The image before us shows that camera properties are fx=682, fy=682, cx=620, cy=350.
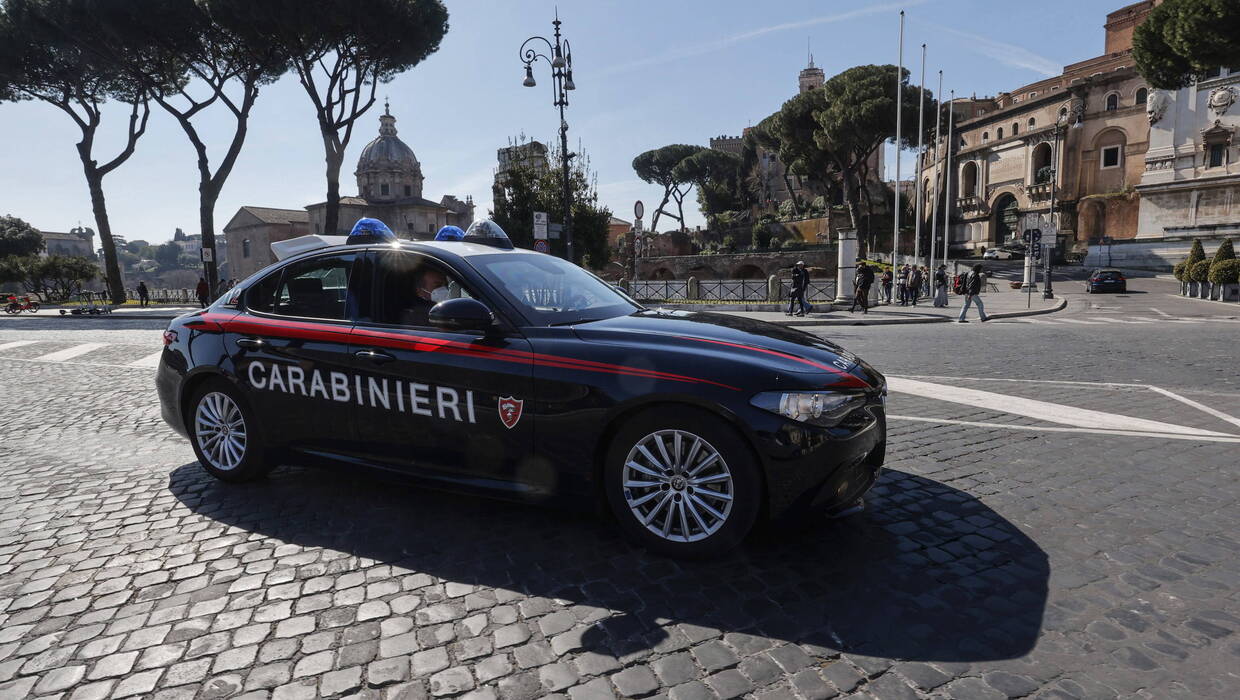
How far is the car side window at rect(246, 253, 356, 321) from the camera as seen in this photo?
394cm

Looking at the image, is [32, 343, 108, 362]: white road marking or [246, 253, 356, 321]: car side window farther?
[32, 343, 108, 362]: white road marking

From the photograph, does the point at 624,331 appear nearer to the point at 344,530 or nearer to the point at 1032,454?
the point at 344,530

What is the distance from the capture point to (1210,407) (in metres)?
6.14

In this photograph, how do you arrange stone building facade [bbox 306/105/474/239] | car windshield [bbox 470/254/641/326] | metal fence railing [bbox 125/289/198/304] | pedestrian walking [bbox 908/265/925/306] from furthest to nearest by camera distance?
stone building facade [bbox 306/105/474/239] < metal fence railing [bbox 125/289/198/304] < pedestrian walking [bbox 908/265/925/306] < car windshield [bbox 470/254/641/326]

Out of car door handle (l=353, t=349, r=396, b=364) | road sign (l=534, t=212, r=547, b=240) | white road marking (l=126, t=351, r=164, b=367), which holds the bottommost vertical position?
white road marking (l=126, t=351, r=164, b=367)

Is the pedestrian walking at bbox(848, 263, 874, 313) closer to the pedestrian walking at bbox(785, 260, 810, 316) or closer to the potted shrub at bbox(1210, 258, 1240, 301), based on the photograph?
the pedestrian walking at bbox(785, 260, 810, 316)

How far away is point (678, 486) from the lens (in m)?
3.02

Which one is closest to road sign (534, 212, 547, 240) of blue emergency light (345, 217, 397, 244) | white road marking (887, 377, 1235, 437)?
white road marking (887, 377, 1235, 437)

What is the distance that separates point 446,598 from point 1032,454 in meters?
4.04

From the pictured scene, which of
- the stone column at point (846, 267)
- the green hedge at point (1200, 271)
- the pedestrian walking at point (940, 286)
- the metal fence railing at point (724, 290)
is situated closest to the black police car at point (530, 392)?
the metal fence railing at point (724, 290)

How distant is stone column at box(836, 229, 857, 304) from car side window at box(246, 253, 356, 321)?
21818 millimetres

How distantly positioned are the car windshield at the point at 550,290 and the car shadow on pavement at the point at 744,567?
1.09 m

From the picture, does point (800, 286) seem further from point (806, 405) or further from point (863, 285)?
point (806, 405)

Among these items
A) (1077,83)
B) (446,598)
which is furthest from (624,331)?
(1077,83)
